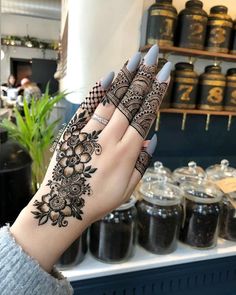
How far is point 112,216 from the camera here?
84 cm

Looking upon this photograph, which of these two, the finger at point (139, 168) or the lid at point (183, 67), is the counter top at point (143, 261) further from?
the lid at point (183, 67)

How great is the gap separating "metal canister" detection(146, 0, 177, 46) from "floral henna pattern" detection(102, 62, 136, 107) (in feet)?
3.72

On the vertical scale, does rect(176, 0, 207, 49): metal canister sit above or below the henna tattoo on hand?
above

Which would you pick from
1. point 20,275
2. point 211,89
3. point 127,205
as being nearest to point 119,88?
point 20,275

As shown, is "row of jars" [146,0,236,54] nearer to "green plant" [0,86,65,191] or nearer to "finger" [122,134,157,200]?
"green plant" [0,86,65,191]

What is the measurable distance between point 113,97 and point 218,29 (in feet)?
4.46

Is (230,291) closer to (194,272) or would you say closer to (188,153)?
(194,272)

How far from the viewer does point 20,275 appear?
36 centimetres

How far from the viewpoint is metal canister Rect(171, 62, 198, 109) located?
5.20ft

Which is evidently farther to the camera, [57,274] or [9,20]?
[9,20]

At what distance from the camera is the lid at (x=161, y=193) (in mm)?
897


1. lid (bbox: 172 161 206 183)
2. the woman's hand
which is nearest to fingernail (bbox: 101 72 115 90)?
the woman's hand

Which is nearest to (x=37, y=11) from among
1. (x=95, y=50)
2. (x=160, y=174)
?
(x=95, y=50)

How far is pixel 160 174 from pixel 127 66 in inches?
25.8
